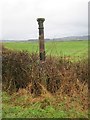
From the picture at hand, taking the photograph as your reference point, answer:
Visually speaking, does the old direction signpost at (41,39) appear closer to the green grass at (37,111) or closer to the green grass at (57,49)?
the green grass at (57,49)

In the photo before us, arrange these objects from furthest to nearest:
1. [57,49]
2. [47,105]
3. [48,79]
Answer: [57,49] < [48,79] < [47,105]

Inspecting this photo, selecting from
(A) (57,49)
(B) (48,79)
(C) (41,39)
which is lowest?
(B) (48,79)

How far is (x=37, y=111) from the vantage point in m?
7.09

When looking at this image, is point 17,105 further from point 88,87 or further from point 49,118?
point 88,87

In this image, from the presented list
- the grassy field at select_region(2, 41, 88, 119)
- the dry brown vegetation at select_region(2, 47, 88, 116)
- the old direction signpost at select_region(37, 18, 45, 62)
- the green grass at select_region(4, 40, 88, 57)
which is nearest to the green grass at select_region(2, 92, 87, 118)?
the grassy field at select_region(2, 41, 88, 119)

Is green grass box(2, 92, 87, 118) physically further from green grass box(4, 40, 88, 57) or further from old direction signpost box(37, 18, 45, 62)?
green grass box(4, 40, 88, 57)

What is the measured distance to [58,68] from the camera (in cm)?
894

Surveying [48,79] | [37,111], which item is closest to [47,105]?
[37,111]

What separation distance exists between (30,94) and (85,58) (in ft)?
8.45

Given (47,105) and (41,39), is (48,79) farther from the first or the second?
(47,105)

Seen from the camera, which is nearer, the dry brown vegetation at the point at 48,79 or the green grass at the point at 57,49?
the dry brown vegetation at the point at 48,79

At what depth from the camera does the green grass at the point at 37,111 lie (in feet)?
22.5

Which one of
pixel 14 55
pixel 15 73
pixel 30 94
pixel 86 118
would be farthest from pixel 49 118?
pixel 14 55

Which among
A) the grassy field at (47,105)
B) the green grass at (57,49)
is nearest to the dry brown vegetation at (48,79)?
the grassy field at (47,105)
